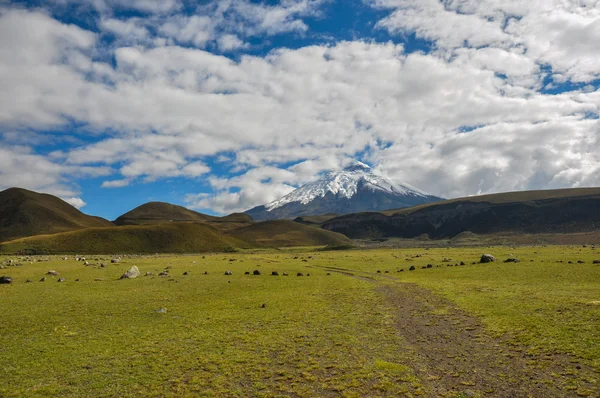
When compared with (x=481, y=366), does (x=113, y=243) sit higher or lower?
higher

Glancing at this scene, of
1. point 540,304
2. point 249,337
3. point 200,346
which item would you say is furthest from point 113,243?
point 540,304

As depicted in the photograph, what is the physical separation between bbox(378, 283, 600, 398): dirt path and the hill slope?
555 ft

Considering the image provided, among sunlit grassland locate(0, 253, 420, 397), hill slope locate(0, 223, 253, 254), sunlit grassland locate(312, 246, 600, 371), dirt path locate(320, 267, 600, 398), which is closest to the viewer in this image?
dirt path locate(320, 267, 600, 398)

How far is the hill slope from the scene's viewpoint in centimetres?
15412

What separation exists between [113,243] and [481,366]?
186481 millimetres

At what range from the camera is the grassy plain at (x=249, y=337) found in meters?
14.2

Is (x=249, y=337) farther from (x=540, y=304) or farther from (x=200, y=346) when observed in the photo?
(x=540, y=304)

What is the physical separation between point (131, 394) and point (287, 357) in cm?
706

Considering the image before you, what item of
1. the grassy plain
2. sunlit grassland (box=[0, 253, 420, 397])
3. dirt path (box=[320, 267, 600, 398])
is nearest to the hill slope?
the grassy plain

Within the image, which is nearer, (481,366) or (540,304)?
(481,366)

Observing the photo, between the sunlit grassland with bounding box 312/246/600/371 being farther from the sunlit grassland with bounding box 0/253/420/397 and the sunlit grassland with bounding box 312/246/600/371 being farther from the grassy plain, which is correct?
the sunlit grassland with bounding box 0/253/420/397

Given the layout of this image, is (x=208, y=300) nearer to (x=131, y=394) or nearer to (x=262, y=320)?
(x=262, y=320)

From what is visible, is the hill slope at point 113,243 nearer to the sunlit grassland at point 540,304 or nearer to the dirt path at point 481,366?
the sunlit grassland at point 540,304

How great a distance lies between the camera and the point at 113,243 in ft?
564
